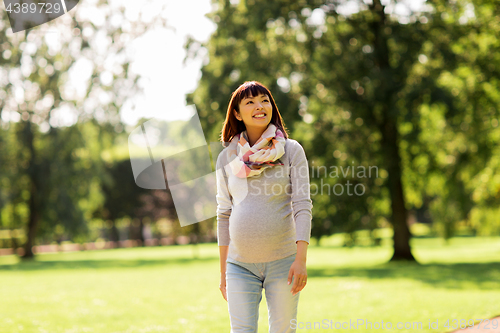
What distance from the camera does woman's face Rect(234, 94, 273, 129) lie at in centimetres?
319

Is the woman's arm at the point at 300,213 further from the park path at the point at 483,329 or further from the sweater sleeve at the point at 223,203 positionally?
the park path at the point at 483,329

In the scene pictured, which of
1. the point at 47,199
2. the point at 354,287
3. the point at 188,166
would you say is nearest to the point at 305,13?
the point at 354,287

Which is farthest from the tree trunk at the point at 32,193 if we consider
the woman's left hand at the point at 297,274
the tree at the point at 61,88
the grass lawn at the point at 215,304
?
the woman's left hand at the point at 297,274

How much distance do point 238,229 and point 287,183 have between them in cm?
39

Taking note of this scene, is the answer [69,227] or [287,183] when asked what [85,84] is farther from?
[287,183]

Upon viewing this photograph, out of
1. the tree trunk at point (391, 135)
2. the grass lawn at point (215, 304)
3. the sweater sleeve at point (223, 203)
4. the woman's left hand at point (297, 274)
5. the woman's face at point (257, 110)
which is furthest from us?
the tree trunk at point (391, 135)

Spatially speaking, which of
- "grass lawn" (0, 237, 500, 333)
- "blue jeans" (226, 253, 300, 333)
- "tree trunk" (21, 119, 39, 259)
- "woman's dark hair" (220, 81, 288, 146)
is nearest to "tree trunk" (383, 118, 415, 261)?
"grass lawn" (0, 237, 500, 333)

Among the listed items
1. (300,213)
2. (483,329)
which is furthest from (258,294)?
(483,329)

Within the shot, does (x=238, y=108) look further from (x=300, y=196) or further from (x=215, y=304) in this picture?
(x=215, y=304)

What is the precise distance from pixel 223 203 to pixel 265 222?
0.38 metres

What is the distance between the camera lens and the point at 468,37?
62.7 feet

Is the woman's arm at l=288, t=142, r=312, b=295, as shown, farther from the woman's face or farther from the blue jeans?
the woman's face

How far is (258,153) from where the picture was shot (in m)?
3.03

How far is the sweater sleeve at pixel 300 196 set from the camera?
2.96 metres
